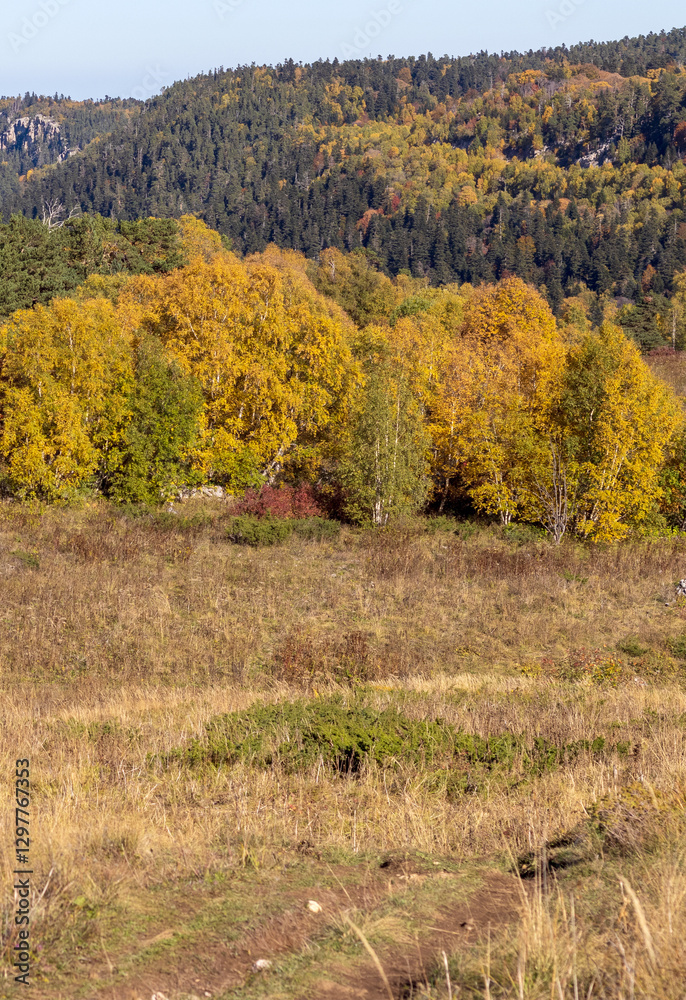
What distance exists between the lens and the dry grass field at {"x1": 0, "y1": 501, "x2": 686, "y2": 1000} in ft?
14.7

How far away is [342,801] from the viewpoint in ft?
25.1

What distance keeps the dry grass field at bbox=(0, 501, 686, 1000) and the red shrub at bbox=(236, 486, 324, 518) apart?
10342 mm

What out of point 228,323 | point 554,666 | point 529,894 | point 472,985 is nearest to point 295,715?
point 529,894

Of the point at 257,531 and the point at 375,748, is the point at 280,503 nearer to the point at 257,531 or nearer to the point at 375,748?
the point at 257,531

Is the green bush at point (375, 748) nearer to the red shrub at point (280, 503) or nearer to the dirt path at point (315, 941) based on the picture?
the dirt path at point (315, 941)

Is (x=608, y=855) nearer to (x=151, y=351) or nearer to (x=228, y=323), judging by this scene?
(x=151, y=351)

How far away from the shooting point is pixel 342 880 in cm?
591

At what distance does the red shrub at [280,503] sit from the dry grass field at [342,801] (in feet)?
33.9

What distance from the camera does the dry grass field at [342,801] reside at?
4492 mm

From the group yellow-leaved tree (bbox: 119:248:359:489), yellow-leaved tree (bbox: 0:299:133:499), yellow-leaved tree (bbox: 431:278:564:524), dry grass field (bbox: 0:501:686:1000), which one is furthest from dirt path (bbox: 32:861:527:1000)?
yellow-leaved tree (bbox: 119:248:359:489)

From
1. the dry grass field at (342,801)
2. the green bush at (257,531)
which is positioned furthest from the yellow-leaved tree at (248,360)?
the dry grass field at (342,801)

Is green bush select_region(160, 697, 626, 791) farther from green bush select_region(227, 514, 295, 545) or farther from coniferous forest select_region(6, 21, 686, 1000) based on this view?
green bush select_region(227, 514, 295, 545)

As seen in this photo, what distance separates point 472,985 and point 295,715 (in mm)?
6426

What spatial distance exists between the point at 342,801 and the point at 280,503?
81.2 ft
